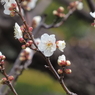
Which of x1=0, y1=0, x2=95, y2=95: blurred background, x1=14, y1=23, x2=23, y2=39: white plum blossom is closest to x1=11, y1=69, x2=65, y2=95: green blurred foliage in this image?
x1=0, y1=0, x2=95, y2=95: blurred background

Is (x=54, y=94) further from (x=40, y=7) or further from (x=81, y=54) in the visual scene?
(x=40, y=7)

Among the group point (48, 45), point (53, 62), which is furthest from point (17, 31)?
point (53, 62)

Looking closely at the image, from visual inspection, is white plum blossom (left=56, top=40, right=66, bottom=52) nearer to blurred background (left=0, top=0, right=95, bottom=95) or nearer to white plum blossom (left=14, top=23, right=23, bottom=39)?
white plum blossom (left=14, top=23, right=23, bottom=39)

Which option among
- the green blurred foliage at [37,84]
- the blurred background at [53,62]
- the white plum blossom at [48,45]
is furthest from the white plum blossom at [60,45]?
the green blurred foliage at [37,84]

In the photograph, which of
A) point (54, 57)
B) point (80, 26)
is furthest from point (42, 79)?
point (80, 26)

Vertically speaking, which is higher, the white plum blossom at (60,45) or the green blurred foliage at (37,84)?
the white plum blossom at (60,45)

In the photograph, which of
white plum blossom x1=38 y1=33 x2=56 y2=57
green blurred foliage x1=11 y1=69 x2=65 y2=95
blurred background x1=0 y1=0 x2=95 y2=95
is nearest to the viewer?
white plum blossom x1=38 y1=33 x2=56 y2=57

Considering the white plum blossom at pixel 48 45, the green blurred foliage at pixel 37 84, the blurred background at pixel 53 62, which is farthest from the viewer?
the green blurred foliage at pixel 37 84

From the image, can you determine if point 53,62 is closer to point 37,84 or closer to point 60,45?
point 37,84

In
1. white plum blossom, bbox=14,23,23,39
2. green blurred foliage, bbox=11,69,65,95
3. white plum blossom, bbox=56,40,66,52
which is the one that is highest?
white plum blossom, bbox=14,23,23,39

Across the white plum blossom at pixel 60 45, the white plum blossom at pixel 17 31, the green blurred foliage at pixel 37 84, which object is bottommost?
the green blurred foliage at pixel 37 84

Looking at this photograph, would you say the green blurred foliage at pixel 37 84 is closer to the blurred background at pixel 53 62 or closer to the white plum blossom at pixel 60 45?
the blurred background at pixel 53 62
